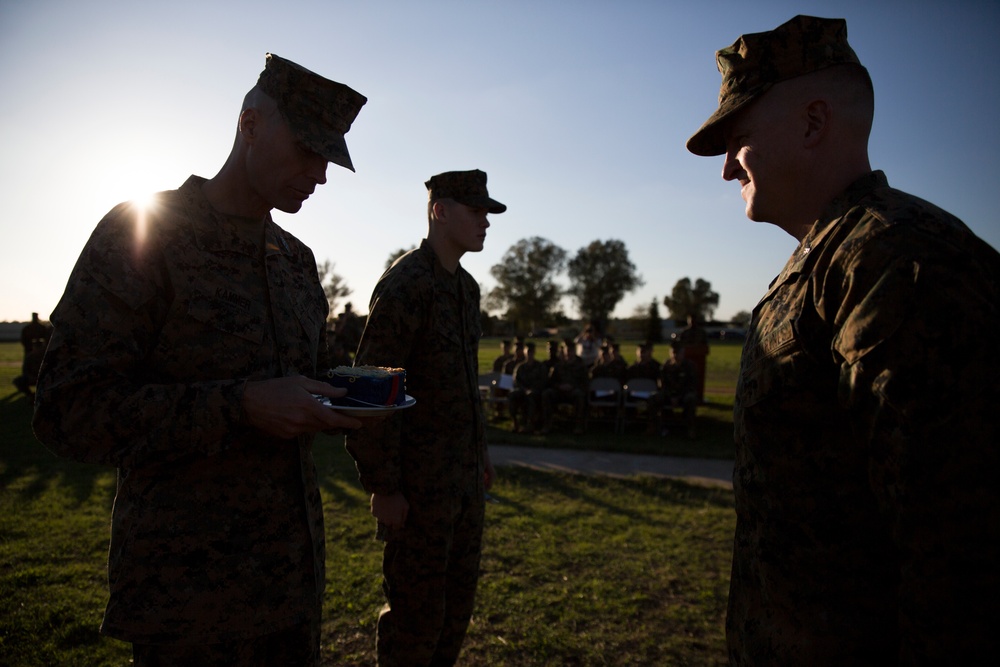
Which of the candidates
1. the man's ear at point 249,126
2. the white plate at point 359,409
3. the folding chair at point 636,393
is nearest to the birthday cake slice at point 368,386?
the white plate at point 359,409

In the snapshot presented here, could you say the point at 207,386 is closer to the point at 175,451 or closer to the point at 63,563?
the point at 175,451

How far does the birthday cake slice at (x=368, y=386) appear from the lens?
1729 mm

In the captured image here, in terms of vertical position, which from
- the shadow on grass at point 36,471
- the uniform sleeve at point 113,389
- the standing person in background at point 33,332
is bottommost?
the shadow on grass at point 36,471

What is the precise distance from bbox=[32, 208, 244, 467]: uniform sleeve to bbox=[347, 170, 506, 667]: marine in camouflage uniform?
1.23m

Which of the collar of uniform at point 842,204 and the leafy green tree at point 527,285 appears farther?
the leafy green tree at point 527,285

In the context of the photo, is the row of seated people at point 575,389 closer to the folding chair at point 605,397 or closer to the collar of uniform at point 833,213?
the folding chair at point 605,397

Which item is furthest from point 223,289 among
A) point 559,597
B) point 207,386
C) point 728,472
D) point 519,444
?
point 519,444

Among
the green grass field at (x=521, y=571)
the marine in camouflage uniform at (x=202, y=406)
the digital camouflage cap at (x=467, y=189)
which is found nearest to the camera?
the marine in camouflage uniform at (x=202, y=406)

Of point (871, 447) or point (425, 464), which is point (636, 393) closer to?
point (425, 464)

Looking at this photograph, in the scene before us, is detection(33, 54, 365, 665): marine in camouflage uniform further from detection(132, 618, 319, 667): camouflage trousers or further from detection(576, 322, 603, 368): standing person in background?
detection(576, 322, 603, 368): standing person in background

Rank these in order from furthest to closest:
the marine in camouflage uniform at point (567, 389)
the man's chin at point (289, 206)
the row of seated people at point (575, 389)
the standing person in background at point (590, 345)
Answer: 1. the standing person in background at point (590, 345)
2. the marine in camouflage uniform at point (567, 389)
3. the row of seated people at point (575, 389)
4. the man's chin at point (289, 206)

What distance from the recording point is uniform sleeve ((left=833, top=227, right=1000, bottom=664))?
45.2 inches

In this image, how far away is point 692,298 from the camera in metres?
102

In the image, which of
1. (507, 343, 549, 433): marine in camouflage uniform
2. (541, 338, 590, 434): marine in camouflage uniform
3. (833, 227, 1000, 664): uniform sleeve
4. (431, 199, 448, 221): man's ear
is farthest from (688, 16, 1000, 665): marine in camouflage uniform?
(507, 343, 549, 433): marine in camouflage uniform
